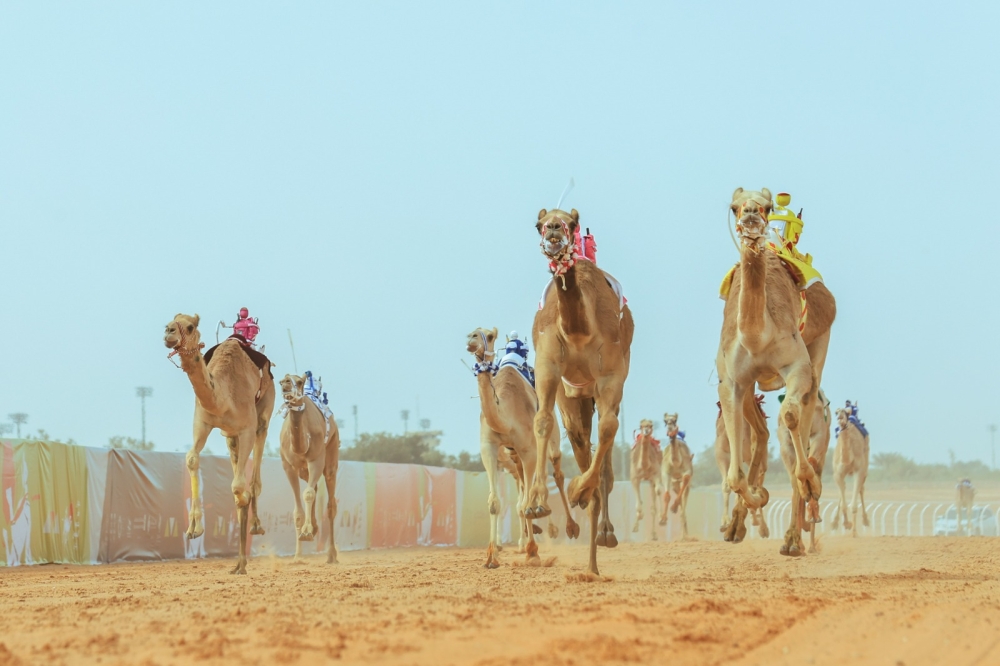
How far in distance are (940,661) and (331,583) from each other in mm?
6482

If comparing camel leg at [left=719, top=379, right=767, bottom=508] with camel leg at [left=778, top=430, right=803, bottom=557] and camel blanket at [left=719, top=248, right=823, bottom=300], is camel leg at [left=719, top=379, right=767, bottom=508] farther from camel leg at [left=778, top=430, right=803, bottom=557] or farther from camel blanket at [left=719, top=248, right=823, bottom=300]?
camel blanket at [left=719, top=248, right=823, bottom=300]

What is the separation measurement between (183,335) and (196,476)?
1745 millimetres

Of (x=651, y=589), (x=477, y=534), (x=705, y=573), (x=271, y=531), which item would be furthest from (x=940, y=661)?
(x=477, y=534)

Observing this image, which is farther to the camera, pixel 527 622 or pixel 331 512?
→ pixel 331 512

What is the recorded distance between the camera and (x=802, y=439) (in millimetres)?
10797

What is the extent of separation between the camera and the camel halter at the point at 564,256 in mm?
10039

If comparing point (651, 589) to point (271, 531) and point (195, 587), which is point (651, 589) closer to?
point (195, 587)

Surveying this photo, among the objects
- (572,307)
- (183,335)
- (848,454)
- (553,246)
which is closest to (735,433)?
(572,307)

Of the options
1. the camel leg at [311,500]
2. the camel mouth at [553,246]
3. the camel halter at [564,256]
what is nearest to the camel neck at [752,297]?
the camel halter at [564,256]

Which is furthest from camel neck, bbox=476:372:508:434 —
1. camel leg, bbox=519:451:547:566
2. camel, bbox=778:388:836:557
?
camel, bbox=778:388:836:557

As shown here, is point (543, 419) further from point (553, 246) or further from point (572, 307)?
point (553, 246)

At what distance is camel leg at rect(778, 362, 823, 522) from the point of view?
10391mm

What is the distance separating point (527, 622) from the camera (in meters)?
6.52

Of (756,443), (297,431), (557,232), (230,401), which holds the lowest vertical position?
(756,443)
